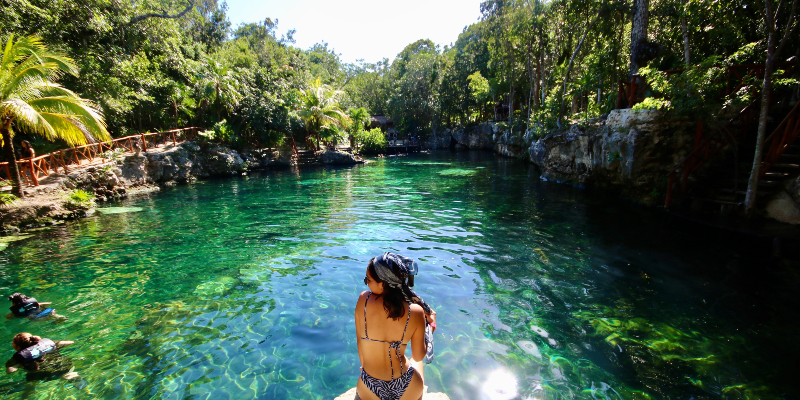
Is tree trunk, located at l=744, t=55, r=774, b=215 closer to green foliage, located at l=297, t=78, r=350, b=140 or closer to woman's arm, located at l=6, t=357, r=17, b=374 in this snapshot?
woman's arm, located at l=6, t=357, r=17, b=374

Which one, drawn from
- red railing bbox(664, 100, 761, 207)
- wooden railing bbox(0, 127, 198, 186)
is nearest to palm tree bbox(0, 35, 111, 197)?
wooden railing bbox(0, 127, 198, 186)

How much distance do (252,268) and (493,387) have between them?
5.61 m

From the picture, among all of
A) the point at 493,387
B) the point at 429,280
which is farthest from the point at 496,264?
the point at 493,387

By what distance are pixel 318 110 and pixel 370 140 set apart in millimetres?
11036

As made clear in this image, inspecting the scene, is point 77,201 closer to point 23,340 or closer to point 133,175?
point 133,175

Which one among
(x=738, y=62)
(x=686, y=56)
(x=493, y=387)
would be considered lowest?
(x=493, y=387)

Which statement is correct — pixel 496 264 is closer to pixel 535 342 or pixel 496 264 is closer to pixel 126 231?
pixel 535 342

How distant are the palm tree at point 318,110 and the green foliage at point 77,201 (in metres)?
18.7

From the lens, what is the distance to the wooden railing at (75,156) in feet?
45.0

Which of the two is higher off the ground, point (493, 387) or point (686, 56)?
point (686, 56)

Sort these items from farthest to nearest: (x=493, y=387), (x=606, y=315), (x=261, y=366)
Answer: (x=606, y=315) → (x=261, y=366) → (x=493, y=387)

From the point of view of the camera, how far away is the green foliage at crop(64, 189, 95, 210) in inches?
492

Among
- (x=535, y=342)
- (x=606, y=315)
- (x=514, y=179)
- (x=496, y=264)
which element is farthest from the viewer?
(x=514, y=179)

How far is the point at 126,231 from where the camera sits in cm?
1060
